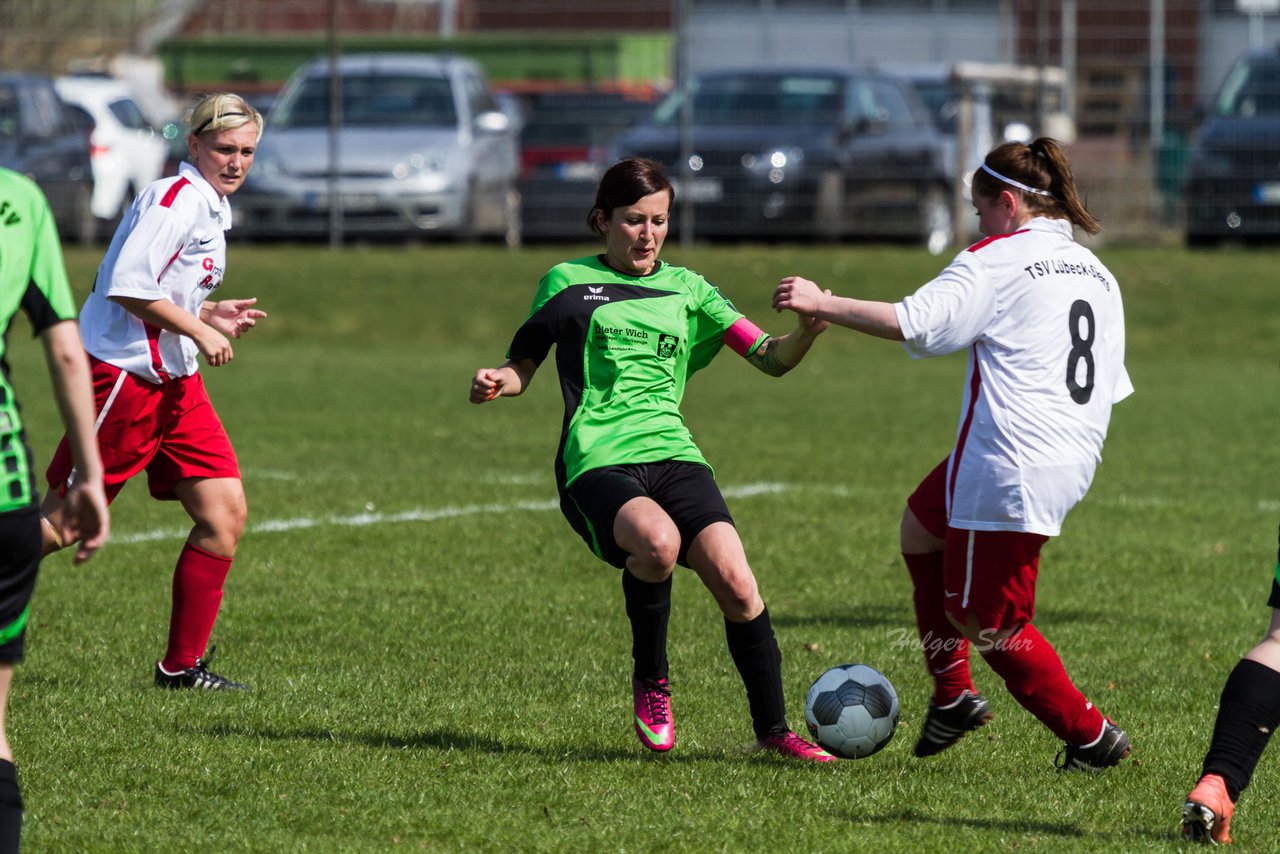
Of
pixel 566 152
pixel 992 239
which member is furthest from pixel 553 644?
pixel 566 152

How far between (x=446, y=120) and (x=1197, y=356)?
8.26 m

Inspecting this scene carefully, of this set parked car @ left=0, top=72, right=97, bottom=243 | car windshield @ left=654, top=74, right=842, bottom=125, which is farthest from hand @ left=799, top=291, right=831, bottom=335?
parked car @ left=0, top=72, right=97, bottom=243

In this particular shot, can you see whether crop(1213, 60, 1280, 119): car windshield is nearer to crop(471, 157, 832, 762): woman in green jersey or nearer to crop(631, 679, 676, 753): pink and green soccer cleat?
crop(471, 157, 832, 762): woman in green jersey

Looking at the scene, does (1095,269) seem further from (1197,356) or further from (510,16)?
(510,16)

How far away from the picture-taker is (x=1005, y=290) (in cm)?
482

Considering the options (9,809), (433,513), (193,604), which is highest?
(9,809)

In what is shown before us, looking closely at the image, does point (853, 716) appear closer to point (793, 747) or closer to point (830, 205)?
point (793, 747)

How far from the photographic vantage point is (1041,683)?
4.98 metres

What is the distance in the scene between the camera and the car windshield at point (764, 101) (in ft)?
64.1

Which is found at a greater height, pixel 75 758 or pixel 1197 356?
pixel 75 758

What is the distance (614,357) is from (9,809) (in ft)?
7.48

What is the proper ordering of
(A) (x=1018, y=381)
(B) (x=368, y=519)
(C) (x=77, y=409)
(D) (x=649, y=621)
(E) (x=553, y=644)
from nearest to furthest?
(C) (x=77, y=409) < (A) (x=1018, y=381) < (D) (x=649, y=621) < (E) (x=553, y=644) < (B) (x=368, y=519)

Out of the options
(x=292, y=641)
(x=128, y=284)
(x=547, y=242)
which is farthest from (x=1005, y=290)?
(x=547, y=242)

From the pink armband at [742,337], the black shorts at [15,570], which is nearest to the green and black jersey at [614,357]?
the pink armband at [742,337]
